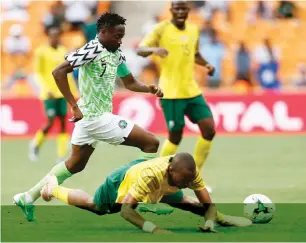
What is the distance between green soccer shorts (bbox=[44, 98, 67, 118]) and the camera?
17.1m

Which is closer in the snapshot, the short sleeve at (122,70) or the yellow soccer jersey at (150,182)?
the yellow soccer jersey at (150,182)

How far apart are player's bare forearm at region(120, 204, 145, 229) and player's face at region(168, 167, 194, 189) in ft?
1.41

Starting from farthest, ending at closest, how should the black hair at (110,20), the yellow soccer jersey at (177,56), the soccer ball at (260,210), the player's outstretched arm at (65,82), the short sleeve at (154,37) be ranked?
the yellow soccer jersey at (177,56) < the short sleeve at (154,37) < the black hair at (110,20) < the player's outstretched arm at (65,82) < the soccer ball at (260,210)

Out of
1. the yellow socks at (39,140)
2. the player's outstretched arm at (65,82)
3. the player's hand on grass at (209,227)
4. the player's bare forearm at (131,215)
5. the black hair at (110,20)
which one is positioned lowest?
the yellow socks at (39,140)

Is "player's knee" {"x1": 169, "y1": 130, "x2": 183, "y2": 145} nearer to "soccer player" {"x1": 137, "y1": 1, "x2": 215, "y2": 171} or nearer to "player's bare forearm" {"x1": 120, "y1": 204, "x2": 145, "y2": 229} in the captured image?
"soccer player" {"x1": 137, "y1": 1, "x2": 215, "y2": 171}

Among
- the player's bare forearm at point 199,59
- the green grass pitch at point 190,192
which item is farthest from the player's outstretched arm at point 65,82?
the player's bare forearm at point 199,59

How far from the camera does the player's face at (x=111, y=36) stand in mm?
9859

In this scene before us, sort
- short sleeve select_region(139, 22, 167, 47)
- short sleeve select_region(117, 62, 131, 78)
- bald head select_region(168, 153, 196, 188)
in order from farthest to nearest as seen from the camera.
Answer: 1. short sleeve select_region(139, 22, 167, 47)
2. short sleeve select_region(117, 62, 131, 78)
3. bald head select_region(168, 153, 196, 188)

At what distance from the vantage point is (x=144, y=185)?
860cm

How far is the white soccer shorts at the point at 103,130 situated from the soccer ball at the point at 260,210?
144 centimetres

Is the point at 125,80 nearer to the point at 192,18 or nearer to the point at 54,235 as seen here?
the point at 54,235

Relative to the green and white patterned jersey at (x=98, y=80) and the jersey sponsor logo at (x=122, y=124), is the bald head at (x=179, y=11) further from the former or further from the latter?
the jersey sponsor logo at (x=122, y=124)

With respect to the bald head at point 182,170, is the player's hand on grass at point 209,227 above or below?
below

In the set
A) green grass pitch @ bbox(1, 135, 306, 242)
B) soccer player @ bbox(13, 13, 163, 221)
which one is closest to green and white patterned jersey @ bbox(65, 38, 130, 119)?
soccer player @ bbox(13, 13, 163, 221)
